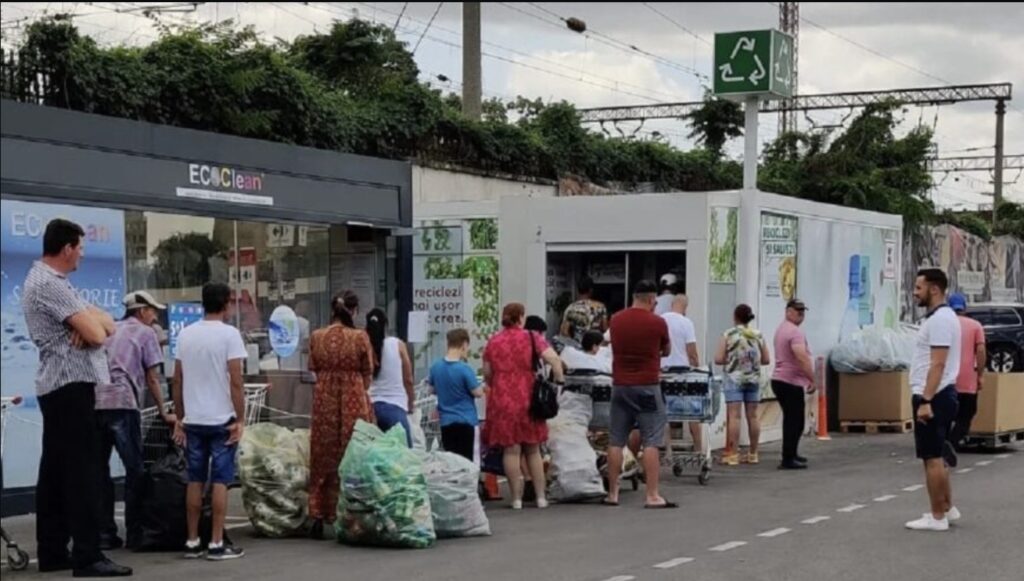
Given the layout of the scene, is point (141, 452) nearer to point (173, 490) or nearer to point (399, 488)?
point (173, 490)

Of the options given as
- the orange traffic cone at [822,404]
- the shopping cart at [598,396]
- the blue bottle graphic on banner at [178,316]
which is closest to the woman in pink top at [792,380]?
the shopping cart at [598,396]

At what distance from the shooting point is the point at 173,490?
964cm

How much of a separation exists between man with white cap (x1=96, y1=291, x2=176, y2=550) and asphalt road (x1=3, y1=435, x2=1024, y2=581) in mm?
379

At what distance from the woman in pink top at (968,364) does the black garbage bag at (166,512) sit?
21.3 feet

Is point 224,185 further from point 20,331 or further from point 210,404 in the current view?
point 210,404

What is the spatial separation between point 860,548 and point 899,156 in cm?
2721

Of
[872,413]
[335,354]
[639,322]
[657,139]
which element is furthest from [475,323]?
[657,139]

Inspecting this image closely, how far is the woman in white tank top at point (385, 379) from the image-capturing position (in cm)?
1111

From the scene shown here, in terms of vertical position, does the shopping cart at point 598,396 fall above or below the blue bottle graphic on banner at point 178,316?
below

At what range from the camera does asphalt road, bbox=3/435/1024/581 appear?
8922 mm

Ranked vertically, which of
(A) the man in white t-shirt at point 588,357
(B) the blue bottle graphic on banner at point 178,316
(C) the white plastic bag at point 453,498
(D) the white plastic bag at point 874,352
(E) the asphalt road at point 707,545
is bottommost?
(E) the asphalt road at point 707,545

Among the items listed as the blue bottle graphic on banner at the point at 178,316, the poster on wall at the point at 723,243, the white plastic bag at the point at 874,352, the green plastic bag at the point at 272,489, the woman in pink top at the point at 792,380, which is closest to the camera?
the green plastic bag at the point at 272,489

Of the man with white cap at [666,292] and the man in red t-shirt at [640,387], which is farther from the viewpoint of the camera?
the man with white cap at [666,292]

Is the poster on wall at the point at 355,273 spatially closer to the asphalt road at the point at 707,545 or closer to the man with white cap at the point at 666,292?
the asphalt road at the point at 707,545
